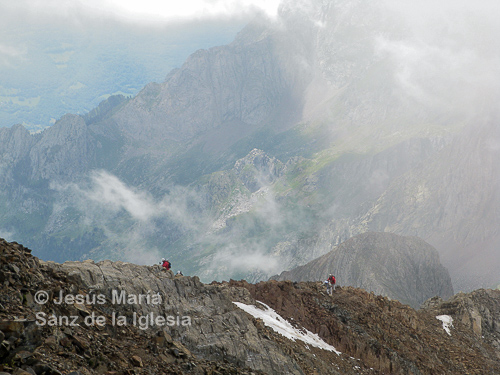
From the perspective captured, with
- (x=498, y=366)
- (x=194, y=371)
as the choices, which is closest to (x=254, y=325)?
(x=194, y=371)

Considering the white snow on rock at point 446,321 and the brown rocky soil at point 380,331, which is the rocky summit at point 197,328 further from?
the white snow on rock at point 446,321

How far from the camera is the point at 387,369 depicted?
2282 inches

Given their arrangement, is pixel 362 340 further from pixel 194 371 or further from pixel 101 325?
pixel 101 325

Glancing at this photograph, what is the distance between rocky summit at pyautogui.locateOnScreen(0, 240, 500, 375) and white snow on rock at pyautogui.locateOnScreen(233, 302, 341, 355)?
0.76 ft

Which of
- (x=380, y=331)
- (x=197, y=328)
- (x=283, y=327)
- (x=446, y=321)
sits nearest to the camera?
(x=197, y=328)

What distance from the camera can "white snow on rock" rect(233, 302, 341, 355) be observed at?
52.6 metres

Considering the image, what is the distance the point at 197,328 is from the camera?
39656mm

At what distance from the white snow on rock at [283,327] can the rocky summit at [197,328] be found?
0.76 ft

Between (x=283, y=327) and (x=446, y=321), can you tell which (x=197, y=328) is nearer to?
(x=283, y=327)

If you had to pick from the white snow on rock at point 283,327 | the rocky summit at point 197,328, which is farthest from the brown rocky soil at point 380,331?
the white snow on rock at point 283,327

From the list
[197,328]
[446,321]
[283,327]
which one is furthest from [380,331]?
[197,328]

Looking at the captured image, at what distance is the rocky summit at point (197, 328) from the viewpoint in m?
25.9

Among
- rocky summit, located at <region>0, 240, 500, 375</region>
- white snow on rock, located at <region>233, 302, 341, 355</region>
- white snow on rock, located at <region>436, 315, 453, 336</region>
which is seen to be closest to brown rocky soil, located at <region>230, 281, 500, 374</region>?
rocky summit, located at <region>0, 240, 500, 375</region>

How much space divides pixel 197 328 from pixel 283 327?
1721 cm
